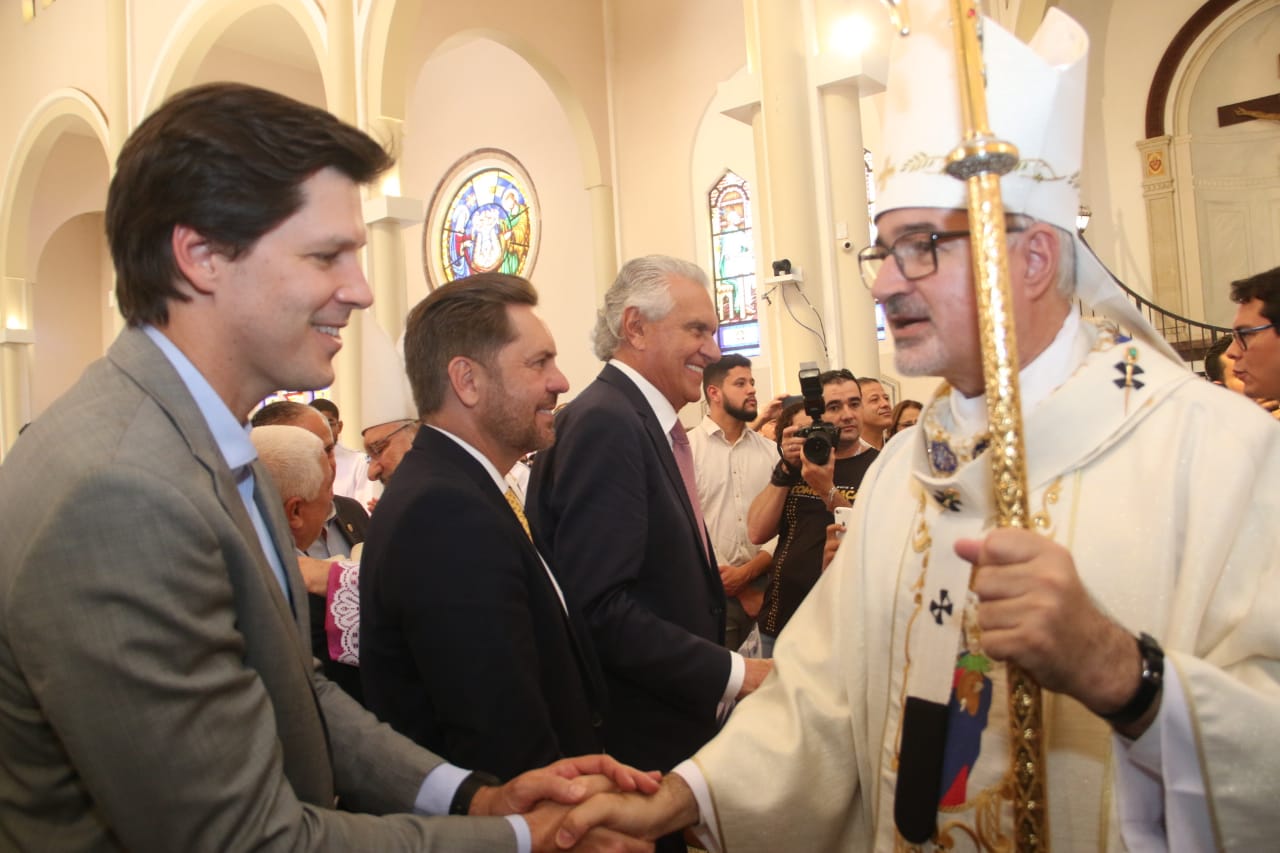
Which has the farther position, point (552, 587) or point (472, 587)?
point (552, 587)

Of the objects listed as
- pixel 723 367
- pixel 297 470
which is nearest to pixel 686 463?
pixel 297 470

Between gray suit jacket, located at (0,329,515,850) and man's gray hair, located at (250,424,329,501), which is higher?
man's gray hair, located at (250,424,329,501)

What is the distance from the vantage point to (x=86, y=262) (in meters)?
19.1

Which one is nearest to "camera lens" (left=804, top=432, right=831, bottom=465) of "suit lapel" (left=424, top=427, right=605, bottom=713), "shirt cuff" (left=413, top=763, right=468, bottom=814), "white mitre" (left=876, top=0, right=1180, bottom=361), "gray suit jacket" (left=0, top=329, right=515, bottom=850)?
"suit lapel" (left=424, top=427, right=605, bottom=713)

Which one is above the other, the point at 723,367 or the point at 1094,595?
the point at 723,367

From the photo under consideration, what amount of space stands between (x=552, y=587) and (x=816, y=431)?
1.72m

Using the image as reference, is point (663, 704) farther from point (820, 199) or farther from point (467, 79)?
point (467, 79)

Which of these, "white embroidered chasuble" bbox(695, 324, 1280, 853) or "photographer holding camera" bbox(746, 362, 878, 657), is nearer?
"white embroidered chasuble" bbox(695, 324, 1280, 853)

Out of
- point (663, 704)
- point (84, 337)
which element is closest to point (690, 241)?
point (663, 704)

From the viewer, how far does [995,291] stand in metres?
1.24

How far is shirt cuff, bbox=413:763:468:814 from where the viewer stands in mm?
1774

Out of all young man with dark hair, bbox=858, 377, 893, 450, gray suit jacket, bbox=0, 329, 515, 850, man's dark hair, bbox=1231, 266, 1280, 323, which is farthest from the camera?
young man with dark hair, bbox=858, 377, 893, 450

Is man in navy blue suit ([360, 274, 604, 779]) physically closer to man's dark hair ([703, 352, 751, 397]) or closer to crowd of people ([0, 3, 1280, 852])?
crowd of people ([0, 3, 1280, 852])

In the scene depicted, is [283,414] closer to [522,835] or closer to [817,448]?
[817,448]
